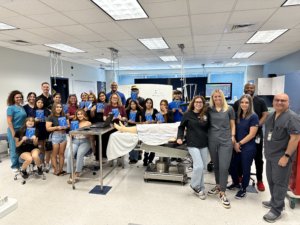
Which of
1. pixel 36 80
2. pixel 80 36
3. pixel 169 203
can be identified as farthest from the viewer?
pixel 36 80

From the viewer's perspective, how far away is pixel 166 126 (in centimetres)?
300

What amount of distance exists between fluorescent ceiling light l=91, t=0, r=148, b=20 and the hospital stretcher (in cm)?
200

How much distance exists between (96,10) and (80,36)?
152 centimetres

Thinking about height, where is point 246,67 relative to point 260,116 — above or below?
above

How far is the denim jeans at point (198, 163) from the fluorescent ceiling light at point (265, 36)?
3008mm

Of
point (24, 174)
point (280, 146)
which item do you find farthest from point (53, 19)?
point (280, 146)

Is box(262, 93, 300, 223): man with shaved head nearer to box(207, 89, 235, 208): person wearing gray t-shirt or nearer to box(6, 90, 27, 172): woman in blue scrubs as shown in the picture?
box(207, 89, 235, 208): person wearing gray t-shirt

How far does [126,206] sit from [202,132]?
1331mm

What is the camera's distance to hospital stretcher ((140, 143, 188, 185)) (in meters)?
3.01

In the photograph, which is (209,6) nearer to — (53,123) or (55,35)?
(53,123)

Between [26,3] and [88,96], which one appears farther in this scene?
[88,96]

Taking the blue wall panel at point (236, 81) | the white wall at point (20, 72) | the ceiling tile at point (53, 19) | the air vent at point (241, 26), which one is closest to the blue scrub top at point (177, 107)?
the air vent at point (241, 26)

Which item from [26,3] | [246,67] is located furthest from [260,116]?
[246,67]

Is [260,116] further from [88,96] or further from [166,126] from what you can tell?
[88,96]
